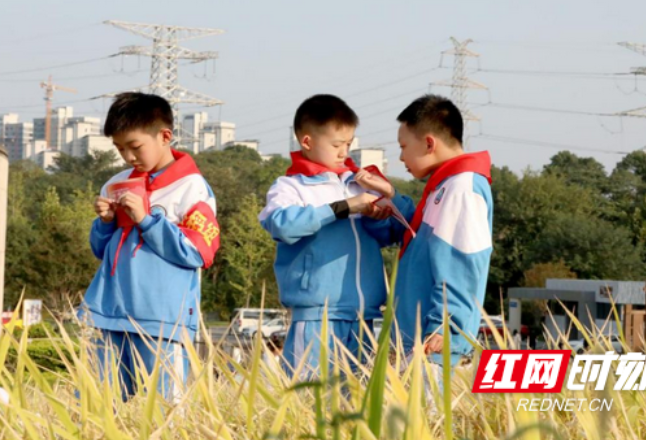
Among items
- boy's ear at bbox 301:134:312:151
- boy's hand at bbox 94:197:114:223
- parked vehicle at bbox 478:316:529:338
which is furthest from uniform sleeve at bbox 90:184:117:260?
parked vehicle at bbox 478:316:529:338

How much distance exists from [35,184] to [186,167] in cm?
6979

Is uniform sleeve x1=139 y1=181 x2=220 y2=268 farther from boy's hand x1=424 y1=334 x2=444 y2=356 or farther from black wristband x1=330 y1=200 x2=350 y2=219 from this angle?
boy's hand x1=424 y1=334 x2=444 y2=356

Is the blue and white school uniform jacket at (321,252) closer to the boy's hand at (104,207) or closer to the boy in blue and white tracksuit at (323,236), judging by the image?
the boy in blue and white tracksuit at (323,236)

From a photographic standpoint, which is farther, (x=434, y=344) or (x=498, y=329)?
(x=434, y=344)

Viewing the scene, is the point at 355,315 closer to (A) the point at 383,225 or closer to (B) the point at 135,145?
(A) the point at 383,225

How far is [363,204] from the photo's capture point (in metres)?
3.90

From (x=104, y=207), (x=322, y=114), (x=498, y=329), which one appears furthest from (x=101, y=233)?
(x=498, y=329)

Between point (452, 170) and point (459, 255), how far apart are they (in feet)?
0.99

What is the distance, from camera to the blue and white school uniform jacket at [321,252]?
3994 millimetres

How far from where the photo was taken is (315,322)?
404cm

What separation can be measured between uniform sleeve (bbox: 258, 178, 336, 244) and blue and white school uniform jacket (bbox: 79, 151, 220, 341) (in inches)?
13.0

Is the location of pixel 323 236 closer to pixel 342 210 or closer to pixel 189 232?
pixel 342 210

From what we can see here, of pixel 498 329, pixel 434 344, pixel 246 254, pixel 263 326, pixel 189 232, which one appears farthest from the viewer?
pixel 246 254

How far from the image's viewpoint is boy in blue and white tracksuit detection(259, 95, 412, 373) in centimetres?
Result: 395
